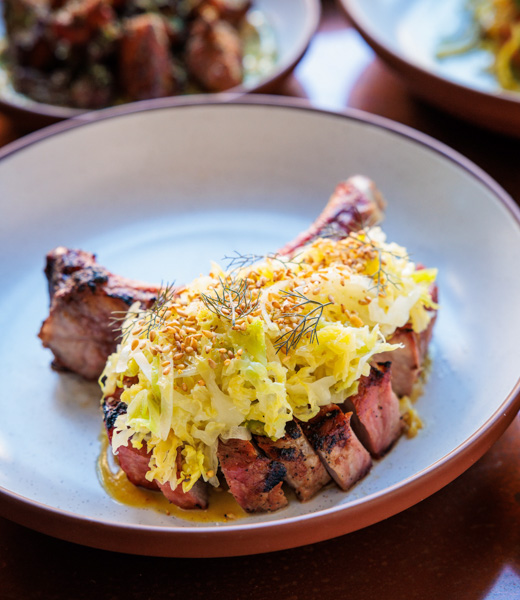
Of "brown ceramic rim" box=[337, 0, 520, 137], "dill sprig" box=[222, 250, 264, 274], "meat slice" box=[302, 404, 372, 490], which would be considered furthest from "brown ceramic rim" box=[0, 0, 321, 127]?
"meat slice" box=[302, 404, 372, 490]

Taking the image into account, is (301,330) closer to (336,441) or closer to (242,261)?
(336,441)

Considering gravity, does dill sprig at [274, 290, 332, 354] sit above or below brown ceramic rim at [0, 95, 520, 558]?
above

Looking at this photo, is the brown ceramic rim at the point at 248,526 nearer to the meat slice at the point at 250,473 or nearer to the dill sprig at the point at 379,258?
the meat slice at the point at 250,473

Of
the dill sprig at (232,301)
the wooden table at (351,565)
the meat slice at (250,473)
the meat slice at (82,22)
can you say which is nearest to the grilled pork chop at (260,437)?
the meat slice at (250,473)

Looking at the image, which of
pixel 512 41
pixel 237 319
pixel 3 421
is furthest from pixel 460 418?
pixel 512 41

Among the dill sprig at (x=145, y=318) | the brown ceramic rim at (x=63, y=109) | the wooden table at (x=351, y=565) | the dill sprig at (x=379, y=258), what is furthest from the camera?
the brown ceramic rim at (x=63, y=109)

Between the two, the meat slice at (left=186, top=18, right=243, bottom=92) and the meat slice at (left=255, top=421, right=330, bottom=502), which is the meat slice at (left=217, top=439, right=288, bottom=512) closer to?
the meat slice at (left=255, top=421, right=330, bottom=502)
